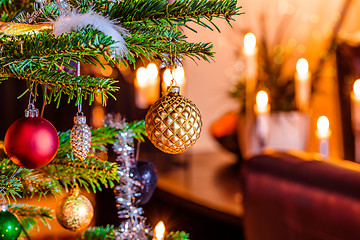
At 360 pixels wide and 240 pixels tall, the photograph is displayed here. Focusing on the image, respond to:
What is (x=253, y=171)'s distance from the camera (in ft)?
2.65

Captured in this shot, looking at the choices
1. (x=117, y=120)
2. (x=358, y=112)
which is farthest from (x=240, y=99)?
(x=117, y=120)

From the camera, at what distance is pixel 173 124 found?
377 millimetres

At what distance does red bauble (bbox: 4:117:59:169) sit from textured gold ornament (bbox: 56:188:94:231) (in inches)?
6.6

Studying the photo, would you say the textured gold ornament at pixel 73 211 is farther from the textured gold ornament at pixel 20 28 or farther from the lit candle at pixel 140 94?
the lit candle at pixel 140 94

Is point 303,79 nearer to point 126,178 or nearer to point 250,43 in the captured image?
point 250,43

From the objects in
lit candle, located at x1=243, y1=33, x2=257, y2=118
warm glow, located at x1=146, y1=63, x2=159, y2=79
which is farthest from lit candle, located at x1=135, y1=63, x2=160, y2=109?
lit candle, located at x1=243, y1=33, x2=257, y2=118

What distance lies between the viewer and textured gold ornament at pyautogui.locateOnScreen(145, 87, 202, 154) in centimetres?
38

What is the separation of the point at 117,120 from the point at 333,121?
6.91ft

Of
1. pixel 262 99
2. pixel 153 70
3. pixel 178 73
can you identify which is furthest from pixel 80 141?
pixel 153 70

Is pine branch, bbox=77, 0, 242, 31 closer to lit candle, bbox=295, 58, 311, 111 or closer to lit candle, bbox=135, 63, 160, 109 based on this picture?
lit candle, bbox=295, 58, 311, 111

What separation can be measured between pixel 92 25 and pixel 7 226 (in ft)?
0.78

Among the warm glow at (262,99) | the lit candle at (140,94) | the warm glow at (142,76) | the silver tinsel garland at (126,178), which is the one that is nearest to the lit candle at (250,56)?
the warm glow at (262,99)

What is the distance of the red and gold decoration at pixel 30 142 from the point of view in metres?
0.36

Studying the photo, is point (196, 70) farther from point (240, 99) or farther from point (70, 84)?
point (70, 84)
